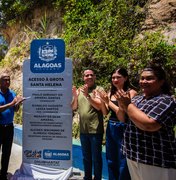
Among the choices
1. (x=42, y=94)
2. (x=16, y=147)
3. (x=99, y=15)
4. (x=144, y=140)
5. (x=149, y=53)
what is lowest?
(x=16, y=147)

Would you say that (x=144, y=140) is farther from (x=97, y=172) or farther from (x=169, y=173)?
(x=97, y=172)

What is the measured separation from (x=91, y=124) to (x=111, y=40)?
11.8 ft

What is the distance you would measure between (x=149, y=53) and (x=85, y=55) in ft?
6.66

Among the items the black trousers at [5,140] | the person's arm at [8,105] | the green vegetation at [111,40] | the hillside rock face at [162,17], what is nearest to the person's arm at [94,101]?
the person's arm at [8,105]

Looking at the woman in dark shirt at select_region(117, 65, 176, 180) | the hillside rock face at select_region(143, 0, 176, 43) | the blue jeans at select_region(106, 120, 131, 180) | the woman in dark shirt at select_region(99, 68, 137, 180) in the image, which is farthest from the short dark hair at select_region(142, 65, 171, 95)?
the hillside rock face at select_region(143, 0, 176, 43)

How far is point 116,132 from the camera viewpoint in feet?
11.4

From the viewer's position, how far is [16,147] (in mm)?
7016

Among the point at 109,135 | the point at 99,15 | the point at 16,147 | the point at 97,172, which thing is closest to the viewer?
the point at 109,135

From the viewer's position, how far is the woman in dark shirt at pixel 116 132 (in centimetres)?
334

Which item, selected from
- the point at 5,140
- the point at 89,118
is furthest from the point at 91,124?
the point at 5,140

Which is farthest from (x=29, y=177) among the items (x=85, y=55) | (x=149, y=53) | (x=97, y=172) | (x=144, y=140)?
(x=85, y=55)

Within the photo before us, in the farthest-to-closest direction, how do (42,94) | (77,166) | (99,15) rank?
(99,15) → (77,166) → (42,94)

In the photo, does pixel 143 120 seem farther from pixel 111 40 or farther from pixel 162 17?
pixel 162 17

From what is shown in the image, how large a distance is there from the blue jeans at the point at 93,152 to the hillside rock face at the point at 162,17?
353 cm
